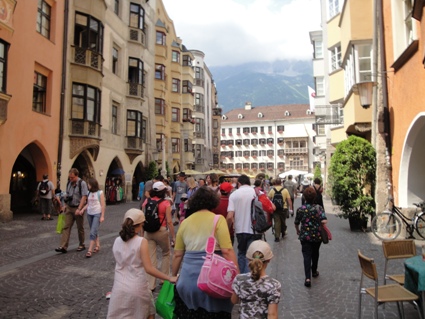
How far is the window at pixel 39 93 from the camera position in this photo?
18641 mm

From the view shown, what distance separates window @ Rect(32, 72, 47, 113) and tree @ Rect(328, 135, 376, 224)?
555 inches

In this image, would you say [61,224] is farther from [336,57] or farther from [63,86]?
[336,57]

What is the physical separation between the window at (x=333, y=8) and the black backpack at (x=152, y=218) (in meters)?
18.7

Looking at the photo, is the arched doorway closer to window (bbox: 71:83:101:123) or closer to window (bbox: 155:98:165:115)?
window (bbox: 71:83:101:123)

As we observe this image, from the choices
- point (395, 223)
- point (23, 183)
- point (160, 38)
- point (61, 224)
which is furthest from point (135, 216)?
point (160, 38)

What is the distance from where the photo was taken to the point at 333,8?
2173 cm

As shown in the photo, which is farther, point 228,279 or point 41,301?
point 41,301

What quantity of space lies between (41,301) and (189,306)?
3474mm

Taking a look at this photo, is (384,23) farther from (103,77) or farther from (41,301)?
(103,77)

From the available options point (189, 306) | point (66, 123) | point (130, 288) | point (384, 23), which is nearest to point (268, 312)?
point (189, 306)

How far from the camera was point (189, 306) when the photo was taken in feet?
11.9

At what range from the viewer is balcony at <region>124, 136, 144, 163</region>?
28.4m

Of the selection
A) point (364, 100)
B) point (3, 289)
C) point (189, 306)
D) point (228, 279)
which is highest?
point (364, 100)

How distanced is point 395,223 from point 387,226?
9.6 inches
